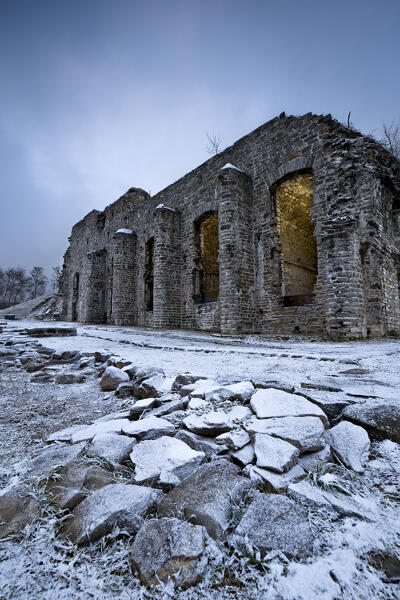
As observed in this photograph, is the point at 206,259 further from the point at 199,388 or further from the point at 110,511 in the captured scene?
the point at 110,511

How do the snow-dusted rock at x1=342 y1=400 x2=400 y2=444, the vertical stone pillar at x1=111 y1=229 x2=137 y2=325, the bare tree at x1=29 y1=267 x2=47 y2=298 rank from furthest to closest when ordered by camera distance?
the bare tree at x1=29 y1=267 x2=47 y2=298 < the vertical stone pillar at x1=111 y1=229 x2=137 y2=325 < the snow-dusted rock at x1=342 y1=400 x2=400 y2=444

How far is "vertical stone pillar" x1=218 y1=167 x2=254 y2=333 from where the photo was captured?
8219 millimetres

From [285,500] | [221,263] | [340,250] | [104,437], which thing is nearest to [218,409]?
[104,437]

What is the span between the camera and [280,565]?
77 cm

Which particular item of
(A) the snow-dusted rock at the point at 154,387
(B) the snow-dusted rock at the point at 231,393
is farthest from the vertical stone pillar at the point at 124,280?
(B) the snow-dusted rock at the point at 231,393

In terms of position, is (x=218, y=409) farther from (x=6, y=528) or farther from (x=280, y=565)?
(x=6, y=528)

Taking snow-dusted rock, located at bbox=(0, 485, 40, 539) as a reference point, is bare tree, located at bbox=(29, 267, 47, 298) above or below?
above

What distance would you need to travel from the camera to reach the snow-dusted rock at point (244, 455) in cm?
123

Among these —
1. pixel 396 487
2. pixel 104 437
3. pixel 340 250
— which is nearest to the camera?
pixel 396 487

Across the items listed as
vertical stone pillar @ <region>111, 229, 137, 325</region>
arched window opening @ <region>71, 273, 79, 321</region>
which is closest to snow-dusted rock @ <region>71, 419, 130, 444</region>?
vertical stone pillar @ <region>111, 229, 137, 325</region>

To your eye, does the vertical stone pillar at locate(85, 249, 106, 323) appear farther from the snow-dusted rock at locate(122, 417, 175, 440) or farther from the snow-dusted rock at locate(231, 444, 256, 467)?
the snow-dusted rock at locate(231, 444, 256, 467)

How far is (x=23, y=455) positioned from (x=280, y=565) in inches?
58.1

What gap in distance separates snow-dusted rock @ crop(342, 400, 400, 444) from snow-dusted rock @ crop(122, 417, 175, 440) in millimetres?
1019

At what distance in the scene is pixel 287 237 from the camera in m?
10.2
